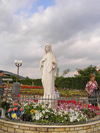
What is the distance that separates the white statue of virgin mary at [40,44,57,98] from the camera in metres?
5.39

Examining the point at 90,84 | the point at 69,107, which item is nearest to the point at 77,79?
the point at 90,84

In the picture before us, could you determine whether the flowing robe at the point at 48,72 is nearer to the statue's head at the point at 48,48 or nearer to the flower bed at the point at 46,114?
the statue's head at the point at 48,48

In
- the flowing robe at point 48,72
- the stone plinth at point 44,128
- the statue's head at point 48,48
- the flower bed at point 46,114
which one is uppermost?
the statue's head at point 48,48

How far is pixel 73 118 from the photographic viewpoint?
399 centimetres

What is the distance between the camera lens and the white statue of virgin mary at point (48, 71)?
17.7ft

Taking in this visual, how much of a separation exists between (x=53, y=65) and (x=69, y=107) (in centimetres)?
173

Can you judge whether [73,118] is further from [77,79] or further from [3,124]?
[77,79]

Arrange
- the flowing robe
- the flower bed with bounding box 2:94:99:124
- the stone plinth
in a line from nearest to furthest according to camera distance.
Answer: the stone plinth → the flower bed with bounding box 2:94:99:124 → the flowing robe

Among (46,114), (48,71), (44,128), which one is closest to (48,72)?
(48,71)

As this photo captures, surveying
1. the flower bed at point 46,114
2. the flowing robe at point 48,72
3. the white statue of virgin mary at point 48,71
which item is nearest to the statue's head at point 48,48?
the white statue of virgin mary at point 48,71

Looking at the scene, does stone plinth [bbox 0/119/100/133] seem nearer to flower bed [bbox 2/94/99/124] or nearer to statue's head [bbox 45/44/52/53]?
flower bed [bbox 2/94/99/124]

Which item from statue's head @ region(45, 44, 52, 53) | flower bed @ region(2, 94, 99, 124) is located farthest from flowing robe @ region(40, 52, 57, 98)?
flower bed @ region(2, 94, 99, 124)

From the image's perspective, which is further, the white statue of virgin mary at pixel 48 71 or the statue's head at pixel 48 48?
the statue's head at pixel 48 48

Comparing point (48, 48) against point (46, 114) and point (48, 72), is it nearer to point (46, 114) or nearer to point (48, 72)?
point (48, 72)
